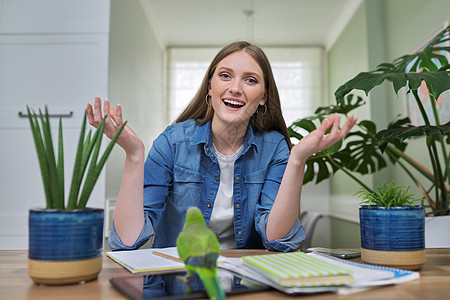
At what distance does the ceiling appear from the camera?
441 centimetres

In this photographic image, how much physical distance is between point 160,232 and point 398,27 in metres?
3.01

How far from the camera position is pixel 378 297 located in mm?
602

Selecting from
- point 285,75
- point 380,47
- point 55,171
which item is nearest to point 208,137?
point 55,171

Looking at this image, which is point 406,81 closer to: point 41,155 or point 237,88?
point 237,88

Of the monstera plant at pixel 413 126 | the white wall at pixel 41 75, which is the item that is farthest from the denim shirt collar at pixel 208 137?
the white wall at pixel 41 75

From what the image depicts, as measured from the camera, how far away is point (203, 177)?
1.38m

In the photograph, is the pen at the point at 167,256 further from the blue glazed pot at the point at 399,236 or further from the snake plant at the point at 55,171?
the blue glazed pot at the point at 399,236

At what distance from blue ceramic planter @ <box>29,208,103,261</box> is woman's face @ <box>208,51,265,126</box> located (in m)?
0.77

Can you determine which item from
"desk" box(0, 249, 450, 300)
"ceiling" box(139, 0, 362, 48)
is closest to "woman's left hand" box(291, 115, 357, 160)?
"desk" box(0, 249, 450, 300)

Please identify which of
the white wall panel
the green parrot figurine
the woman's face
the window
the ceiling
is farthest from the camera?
the window

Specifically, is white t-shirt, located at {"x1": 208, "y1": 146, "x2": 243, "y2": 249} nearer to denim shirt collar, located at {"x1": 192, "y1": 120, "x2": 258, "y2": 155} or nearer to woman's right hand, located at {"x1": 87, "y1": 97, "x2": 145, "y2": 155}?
denim shirt collar, located at {"x1": 192, "y1": 120, "x2": 258, "y2": 155}

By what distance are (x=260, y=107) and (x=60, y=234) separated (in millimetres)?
1003

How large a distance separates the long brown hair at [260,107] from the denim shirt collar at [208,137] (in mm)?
38

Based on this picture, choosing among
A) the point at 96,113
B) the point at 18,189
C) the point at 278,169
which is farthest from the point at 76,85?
the point at 96,113
